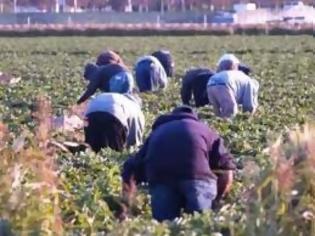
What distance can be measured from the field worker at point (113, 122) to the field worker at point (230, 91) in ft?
11.8

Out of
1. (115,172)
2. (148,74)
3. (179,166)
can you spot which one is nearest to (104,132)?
(115,172)

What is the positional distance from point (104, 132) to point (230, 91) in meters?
4.05

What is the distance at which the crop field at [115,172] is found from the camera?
6.81 m

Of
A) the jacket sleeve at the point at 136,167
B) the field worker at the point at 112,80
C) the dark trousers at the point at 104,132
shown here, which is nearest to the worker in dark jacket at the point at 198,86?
the field worker at the point at 112,80

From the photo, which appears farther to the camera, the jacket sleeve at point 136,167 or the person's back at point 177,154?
the jacket sleeve at point 136,167

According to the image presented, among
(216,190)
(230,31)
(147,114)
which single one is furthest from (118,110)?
(230,31)

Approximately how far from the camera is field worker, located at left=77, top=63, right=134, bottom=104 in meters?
15.7

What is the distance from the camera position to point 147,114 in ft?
→ 62.0

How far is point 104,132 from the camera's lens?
13828mm

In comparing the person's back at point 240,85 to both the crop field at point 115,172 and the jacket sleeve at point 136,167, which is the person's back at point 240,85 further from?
the jacket sleeve at point 136,167

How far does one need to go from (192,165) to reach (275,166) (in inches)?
108

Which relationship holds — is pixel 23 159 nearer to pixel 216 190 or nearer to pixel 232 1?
pixel 216 190

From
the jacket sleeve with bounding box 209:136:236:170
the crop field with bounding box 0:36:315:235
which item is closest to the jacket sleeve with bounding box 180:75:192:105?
the crop field with bounding box 0:36:315:235

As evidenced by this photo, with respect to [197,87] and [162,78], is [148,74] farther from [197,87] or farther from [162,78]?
[197,87]
